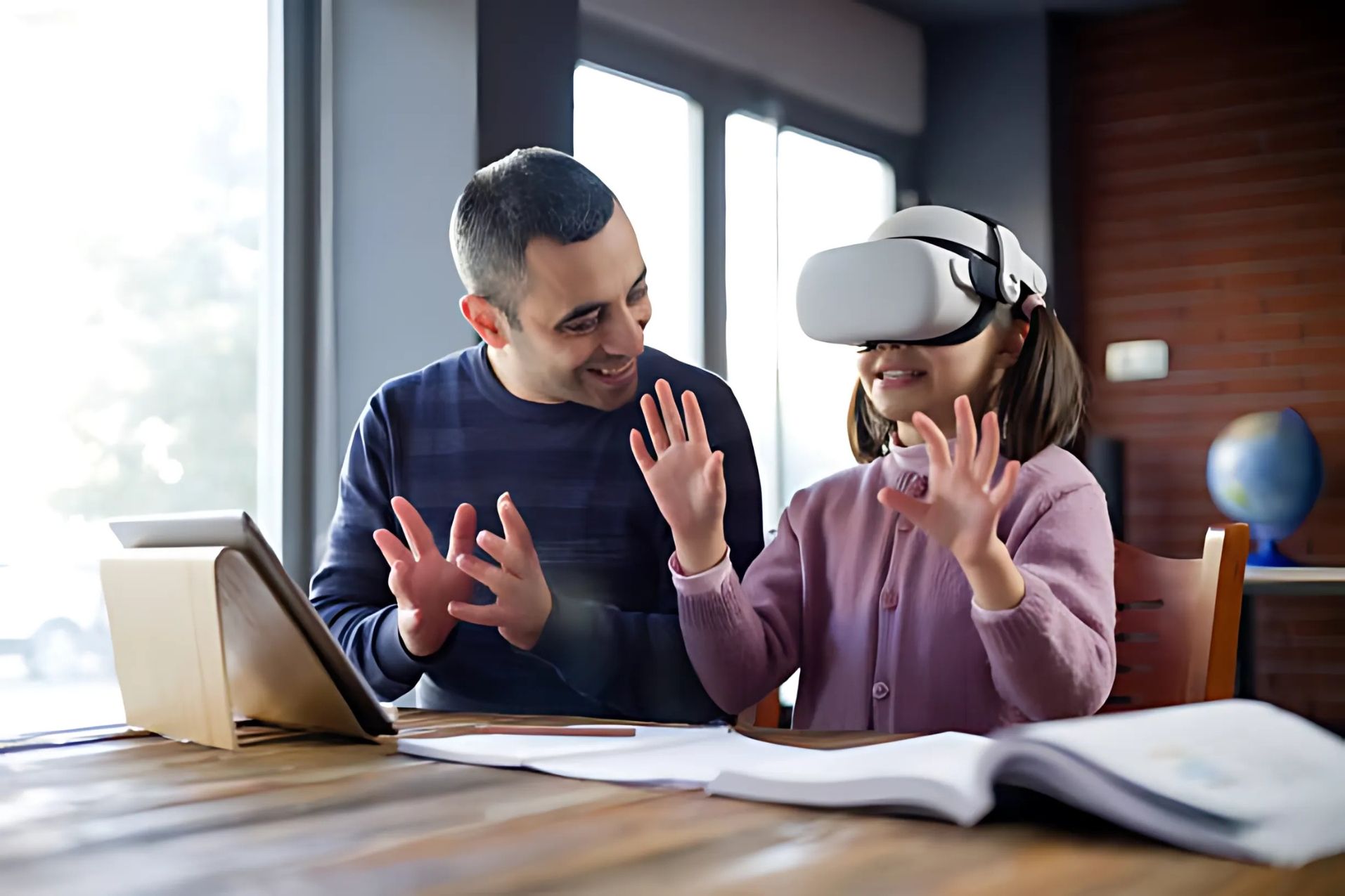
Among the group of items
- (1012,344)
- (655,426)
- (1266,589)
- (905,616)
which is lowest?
(1266,589)

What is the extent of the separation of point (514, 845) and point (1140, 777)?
12.3 inches

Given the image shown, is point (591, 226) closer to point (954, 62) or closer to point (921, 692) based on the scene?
point (921, 692)

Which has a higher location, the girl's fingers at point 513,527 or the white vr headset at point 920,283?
the white vr headset at point 920,283

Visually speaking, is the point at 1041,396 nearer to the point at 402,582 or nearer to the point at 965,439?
the point at 965,439

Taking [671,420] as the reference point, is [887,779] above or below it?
below

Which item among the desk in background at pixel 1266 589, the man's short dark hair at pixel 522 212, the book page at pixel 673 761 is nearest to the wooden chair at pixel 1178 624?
the book page at pixel 673 761

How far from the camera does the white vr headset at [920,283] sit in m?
1.46

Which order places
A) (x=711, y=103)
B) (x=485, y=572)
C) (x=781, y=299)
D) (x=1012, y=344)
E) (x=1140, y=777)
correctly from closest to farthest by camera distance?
(x=1140, y=777) < (x=485, y=572) < (x=1012, y=344) < (x=711, y=103) < (x=781, y=299)

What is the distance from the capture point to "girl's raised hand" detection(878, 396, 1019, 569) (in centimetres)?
115

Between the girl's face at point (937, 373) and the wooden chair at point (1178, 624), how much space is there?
258 mm

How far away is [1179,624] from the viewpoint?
141cm

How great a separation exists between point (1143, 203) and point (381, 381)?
9.93 feet

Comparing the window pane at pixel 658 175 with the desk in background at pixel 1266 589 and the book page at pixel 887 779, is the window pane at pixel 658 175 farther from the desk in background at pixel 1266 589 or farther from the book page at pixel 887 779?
the book page at pixel 887 779

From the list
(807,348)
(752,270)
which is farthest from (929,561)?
(807,348)
